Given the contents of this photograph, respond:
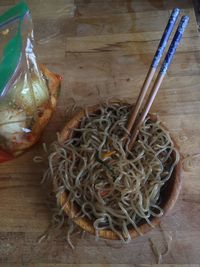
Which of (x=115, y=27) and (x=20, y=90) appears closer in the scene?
(x=20, y=90)

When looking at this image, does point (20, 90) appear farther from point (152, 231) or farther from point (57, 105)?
point (152, 231)

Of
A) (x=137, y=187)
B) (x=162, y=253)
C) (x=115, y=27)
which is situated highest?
(x=115, y=27)

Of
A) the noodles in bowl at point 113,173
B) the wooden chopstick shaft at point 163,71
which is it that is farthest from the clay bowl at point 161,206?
the wooden chopstick shaft at point 163,71

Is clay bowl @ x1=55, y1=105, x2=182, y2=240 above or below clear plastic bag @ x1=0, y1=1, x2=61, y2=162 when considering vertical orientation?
below

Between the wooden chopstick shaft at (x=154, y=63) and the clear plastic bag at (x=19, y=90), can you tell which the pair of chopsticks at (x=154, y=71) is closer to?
the wooden chopstick shaft at (x=154, y=63)

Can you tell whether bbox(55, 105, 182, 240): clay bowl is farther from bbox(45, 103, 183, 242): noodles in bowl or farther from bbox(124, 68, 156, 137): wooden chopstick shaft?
bbox(124, 68, 156, 137): wooden chopstick shaft

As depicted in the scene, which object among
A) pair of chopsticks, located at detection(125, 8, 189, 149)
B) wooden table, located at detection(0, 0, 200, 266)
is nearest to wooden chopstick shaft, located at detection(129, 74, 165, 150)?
pair of chopsticks, located at detection(125, 8, 189, 149)

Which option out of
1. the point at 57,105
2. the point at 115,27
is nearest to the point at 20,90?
the point at 57,105
